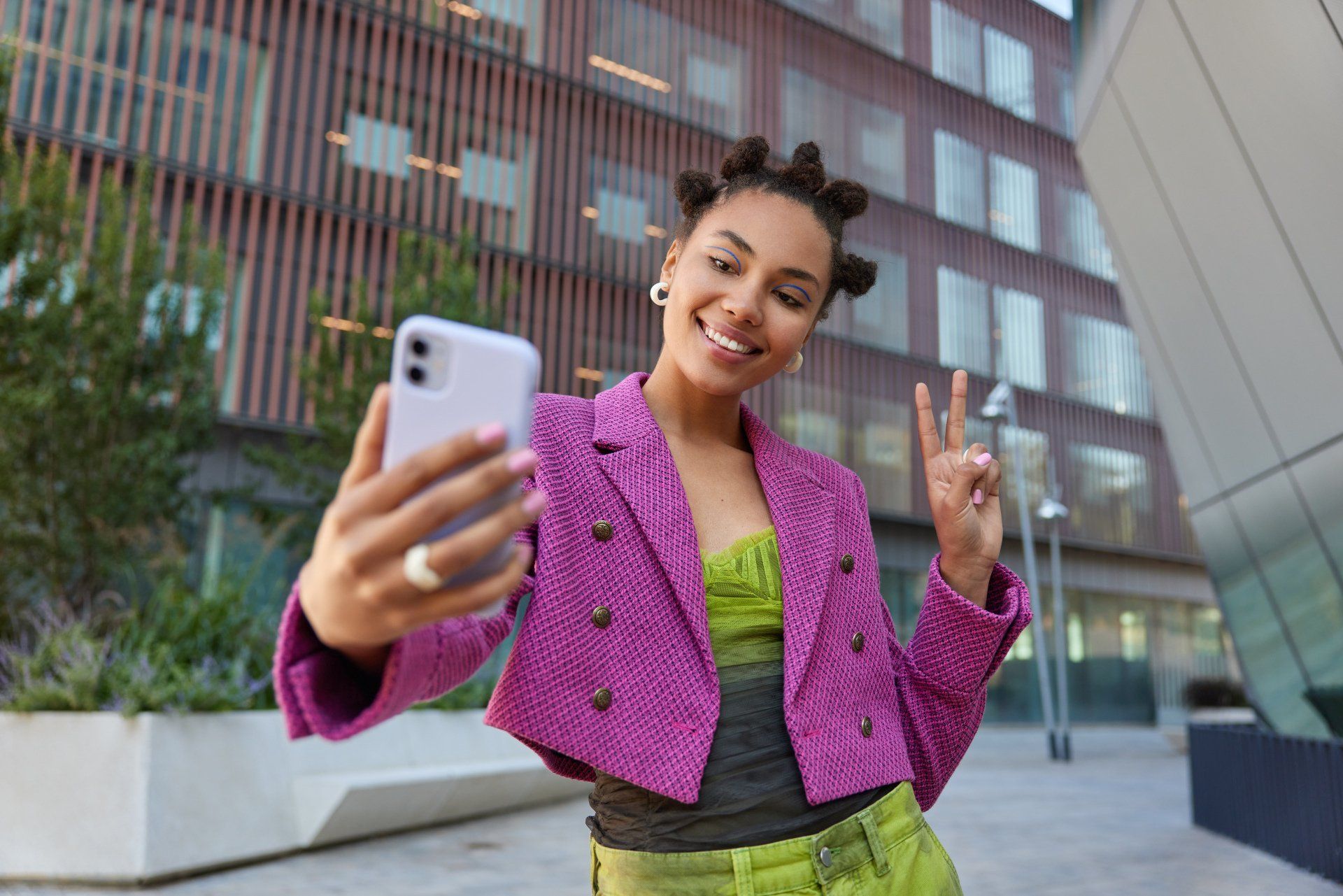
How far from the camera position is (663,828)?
1394 mm

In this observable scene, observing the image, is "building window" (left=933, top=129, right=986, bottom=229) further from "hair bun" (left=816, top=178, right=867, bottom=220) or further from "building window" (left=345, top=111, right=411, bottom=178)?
"hair bun" (left=816, top=178, right=867, bottom=220)

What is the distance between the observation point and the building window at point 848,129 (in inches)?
968

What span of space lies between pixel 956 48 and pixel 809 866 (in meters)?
29.9

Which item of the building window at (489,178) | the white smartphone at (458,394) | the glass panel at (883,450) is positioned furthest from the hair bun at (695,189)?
the glass panel at (883,450)

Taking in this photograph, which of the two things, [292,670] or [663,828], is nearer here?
[292,670]

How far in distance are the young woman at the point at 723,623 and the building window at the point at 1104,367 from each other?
28882mm

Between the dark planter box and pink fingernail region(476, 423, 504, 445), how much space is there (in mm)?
7884

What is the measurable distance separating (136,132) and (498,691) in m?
18.2

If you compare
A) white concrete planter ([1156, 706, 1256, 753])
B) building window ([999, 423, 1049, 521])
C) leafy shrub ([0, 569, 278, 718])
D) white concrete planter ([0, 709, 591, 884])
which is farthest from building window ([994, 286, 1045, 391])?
white concrete planter ([0, 709, 591, 884])

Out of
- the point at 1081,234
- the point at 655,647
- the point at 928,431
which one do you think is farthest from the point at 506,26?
the point at 655,647

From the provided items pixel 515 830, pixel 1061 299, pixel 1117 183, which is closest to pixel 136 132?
pixel 515 830

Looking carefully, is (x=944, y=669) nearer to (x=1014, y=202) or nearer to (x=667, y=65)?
(x=667, y=65)

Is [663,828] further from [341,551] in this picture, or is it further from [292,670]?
[341,551]

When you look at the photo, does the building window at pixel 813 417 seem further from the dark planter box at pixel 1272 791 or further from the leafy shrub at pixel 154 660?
the leafy shrub at pixel 154 660
